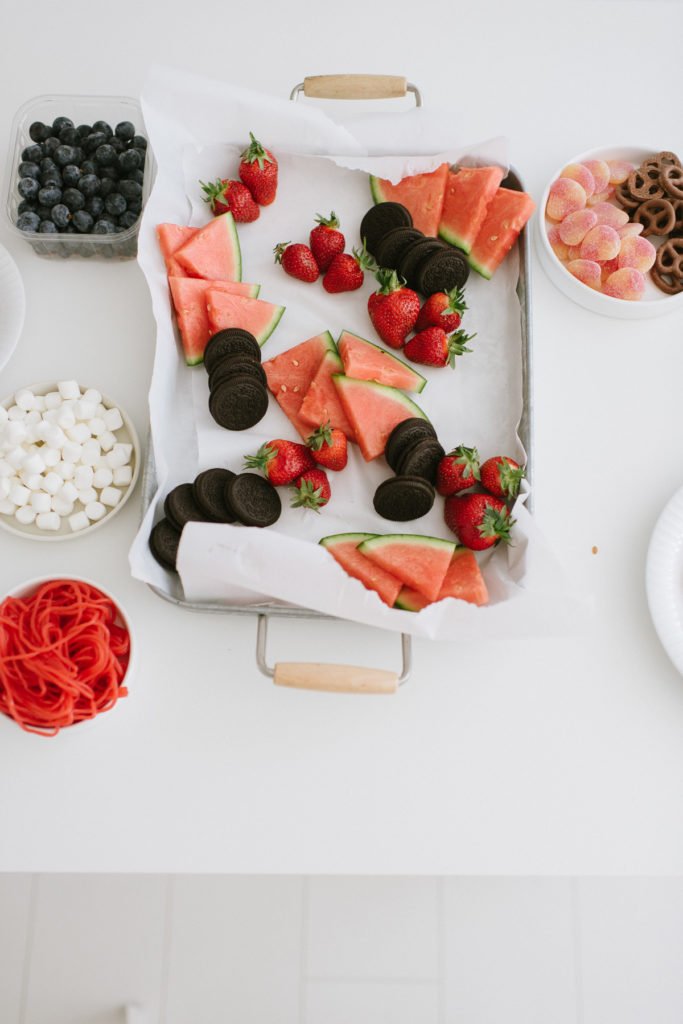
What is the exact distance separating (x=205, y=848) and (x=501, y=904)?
0.97 meters

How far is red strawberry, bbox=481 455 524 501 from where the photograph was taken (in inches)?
46.9

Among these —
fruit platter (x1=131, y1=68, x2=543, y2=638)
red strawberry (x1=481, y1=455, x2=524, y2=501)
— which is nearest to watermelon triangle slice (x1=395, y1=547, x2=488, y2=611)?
fruit platter (x1=131, y1=68, x2=543, y2=638)

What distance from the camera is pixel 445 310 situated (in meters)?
1.29

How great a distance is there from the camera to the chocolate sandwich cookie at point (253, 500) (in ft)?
3.82

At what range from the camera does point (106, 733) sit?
3.90 ft

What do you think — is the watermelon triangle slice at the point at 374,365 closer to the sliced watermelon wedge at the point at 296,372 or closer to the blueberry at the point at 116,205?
the sliced watermelon wedge at the point at 296,372

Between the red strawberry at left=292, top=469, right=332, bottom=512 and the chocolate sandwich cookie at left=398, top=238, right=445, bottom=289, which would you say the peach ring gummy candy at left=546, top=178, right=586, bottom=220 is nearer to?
the chocolate sandwich cookie at left=398, top=238, right=445, bottom=289

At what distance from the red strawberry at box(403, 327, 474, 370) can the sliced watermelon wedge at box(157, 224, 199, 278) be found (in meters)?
0.37

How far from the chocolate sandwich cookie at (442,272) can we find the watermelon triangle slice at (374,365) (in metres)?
0.12

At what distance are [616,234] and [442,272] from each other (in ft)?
0.98

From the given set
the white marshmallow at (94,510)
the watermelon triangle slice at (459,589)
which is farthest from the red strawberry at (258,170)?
the watermelon triangle slice at (459,589)

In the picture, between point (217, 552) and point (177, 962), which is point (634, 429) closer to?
point (217, 552)

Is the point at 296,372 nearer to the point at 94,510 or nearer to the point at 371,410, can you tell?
the point at 371,410

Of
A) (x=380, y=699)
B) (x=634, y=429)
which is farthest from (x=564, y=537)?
(x=380, y=699)
